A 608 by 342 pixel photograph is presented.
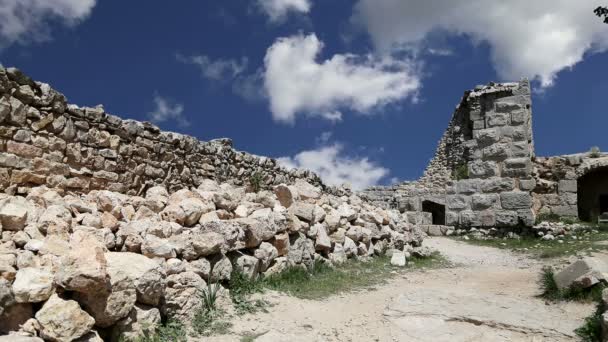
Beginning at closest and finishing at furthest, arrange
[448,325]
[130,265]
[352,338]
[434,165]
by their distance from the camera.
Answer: [130,265], [352,338], [448,325], [434,165]

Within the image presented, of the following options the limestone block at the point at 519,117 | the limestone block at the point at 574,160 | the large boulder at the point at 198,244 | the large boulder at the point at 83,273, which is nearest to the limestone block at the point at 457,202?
the limestone block at the point at 519,117

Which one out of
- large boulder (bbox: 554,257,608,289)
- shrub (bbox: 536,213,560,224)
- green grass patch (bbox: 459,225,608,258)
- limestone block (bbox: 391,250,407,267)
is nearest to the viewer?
large boulder (bbox: 554,257,608,289)

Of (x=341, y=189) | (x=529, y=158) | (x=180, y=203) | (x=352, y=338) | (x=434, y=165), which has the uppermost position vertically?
(x=434, y=165)

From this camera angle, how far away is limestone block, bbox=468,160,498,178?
11.3 meters

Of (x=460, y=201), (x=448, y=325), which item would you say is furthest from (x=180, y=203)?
(x=460, y=201)

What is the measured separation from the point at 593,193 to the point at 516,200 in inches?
241

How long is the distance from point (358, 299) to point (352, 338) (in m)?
1.29

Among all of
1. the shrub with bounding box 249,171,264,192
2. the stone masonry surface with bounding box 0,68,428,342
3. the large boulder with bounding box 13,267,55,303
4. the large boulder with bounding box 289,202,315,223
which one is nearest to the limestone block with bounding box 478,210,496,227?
the stone masonry surface with bounding box 0,68,428,342

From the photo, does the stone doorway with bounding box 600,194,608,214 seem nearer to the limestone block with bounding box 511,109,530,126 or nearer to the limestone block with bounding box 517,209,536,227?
the limestone block with bounding box 511,109,530,126

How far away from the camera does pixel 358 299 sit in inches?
218

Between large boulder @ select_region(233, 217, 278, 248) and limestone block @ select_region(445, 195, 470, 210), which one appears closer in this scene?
large boulder @ select_region(233, 217, 278, 248)

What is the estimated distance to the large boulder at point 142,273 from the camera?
12.5 feet

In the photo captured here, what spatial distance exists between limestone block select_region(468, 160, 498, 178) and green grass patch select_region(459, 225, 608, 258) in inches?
63.6

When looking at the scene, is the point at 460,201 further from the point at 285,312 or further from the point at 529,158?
the point at 285,312
